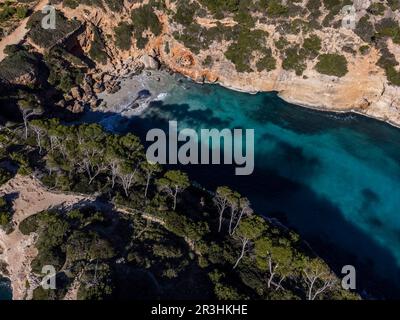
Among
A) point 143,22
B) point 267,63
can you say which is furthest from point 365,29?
point 143,22

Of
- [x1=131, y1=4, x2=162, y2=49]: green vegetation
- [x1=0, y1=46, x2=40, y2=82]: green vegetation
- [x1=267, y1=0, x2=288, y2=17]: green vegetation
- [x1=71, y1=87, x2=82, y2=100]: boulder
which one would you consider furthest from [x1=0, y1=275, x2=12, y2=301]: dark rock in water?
[x1=267, y1=0, x2=288, y2=17]: green vegetation

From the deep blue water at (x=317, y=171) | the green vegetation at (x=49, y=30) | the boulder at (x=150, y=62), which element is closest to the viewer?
the deep blue water at (x=317, y=171)

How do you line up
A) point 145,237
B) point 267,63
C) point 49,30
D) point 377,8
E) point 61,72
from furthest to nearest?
point 267,63
point 49,30
point 61,72
point 377,8
point 145,237

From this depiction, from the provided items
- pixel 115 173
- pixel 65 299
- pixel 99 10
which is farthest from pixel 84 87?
pixel 65 299

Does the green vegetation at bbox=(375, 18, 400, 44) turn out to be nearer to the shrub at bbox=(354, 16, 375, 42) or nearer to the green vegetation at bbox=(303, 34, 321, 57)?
the shrub at bbox=(354, 16, 375, 42)

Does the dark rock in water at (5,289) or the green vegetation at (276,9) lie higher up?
the green vegetation at (276,9)

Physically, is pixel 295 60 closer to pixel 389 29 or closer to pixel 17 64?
pixel 389 29

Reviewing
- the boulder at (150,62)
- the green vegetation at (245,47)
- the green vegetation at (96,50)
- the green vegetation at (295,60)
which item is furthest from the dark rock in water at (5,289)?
the green vegetation at (295,60)

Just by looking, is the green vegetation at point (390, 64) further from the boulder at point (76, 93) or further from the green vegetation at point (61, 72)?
the green vegetation at point (61, 72)
